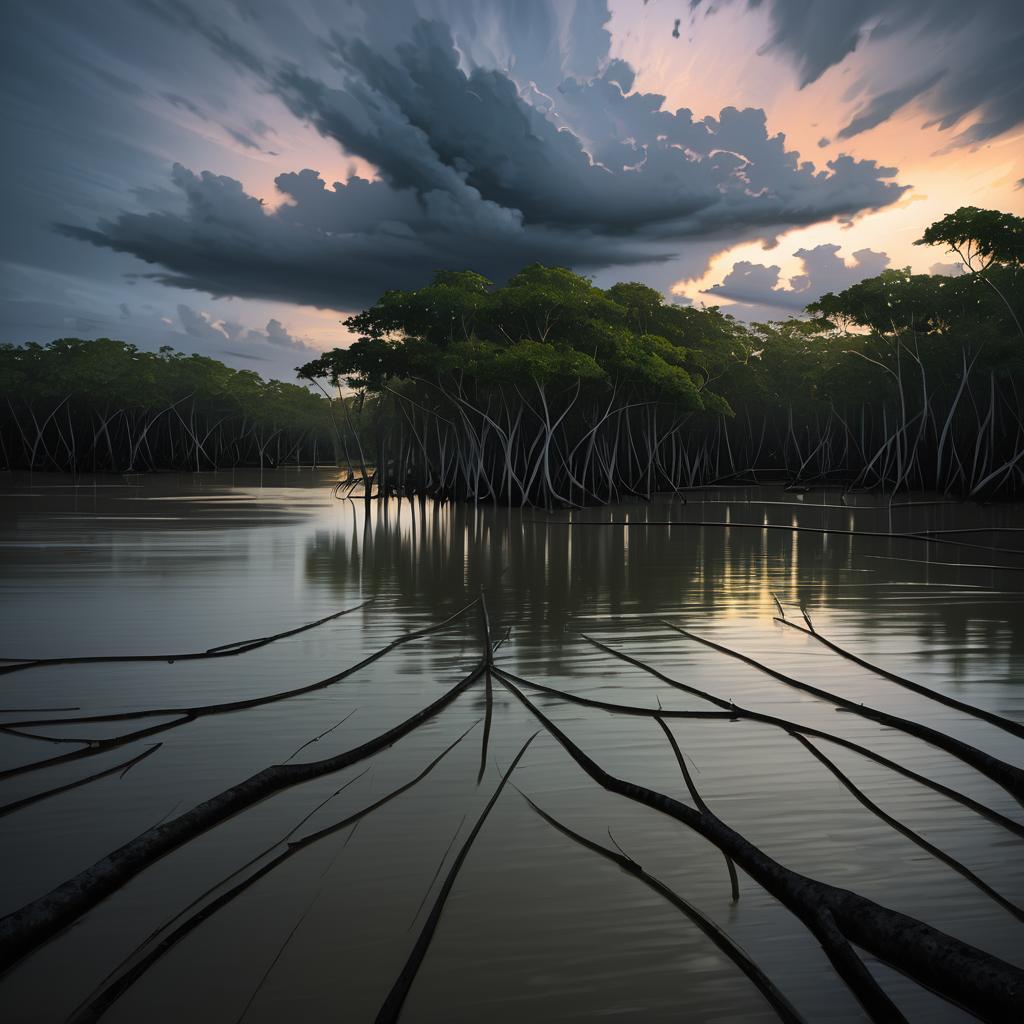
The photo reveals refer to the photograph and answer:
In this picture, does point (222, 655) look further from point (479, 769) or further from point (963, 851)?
point (963, 851)

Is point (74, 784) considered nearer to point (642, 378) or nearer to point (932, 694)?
point (932, 694)

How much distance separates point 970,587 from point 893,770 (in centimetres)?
798

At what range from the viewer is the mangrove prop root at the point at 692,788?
9.81 ft

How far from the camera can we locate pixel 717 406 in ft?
122

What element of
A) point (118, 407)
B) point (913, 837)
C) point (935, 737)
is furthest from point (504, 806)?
point (118, 407)

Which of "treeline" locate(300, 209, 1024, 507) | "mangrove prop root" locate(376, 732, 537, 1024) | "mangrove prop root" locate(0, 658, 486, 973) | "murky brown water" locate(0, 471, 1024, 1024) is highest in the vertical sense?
"treeline" locate(300, 209, 1024, 507)

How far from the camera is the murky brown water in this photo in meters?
2.49

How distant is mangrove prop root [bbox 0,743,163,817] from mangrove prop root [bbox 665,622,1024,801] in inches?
151

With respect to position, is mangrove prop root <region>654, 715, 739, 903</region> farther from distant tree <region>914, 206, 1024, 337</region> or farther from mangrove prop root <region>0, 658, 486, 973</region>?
distant tree <region>914, 206, 1024, 337</region>

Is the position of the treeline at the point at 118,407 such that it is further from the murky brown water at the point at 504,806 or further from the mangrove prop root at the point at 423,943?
the mangrove prop root at the point at 423,943

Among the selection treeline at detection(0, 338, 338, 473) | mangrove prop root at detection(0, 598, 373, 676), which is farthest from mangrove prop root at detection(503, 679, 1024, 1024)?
treeline at detection(0, 338, 338, 473)

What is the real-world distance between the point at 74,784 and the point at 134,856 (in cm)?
126

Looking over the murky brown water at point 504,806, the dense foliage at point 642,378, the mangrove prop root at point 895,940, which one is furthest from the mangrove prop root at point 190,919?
the dense foliage at point 642,378

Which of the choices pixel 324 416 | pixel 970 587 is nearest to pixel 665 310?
pixel 970 587
